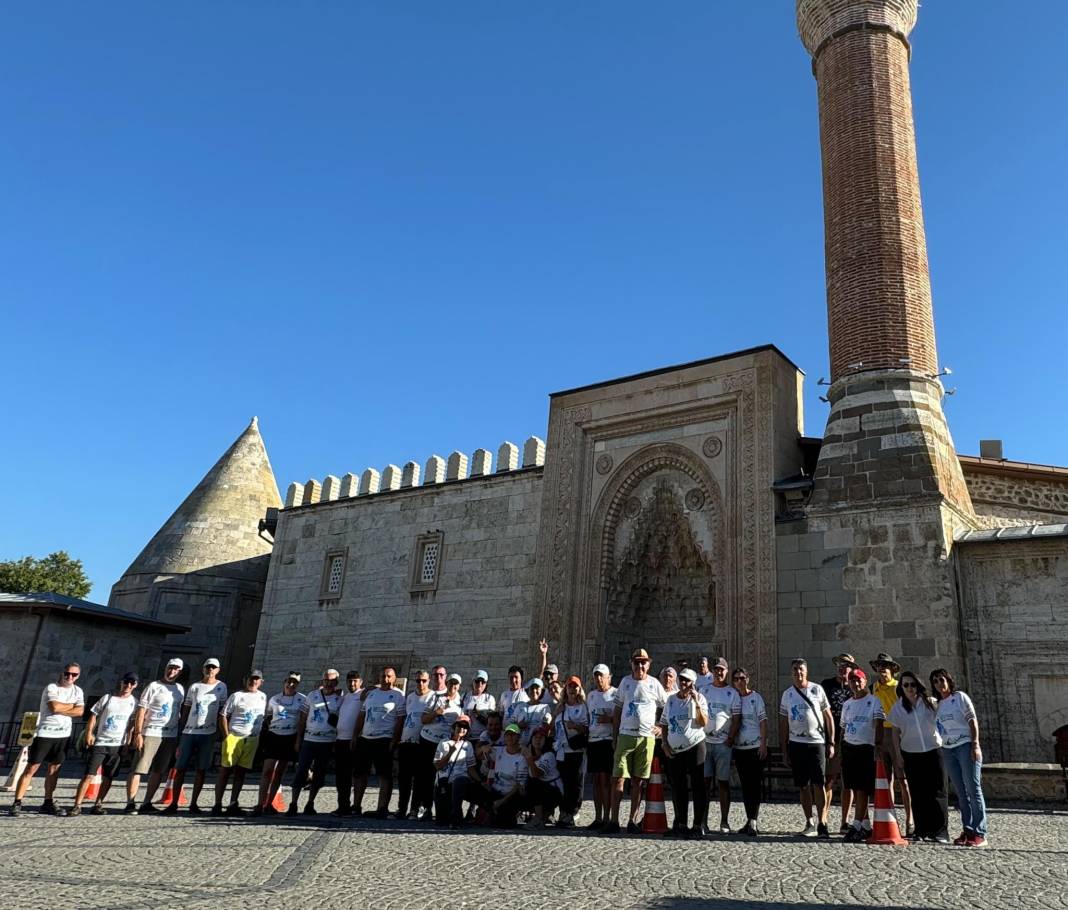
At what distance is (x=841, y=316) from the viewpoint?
469 inches

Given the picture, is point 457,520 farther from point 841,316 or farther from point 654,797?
point 654,797

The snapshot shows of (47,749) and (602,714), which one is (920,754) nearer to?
(602,714)

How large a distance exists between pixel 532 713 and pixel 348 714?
5.96ft

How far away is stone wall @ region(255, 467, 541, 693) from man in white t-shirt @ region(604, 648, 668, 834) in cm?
701

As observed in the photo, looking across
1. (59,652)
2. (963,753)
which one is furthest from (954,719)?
(59,652)

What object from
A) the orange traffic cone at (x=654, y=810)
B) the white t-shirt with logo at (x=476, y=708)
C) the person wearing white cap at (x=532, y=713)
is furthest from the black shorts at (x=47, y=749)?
the orange traffic cone at (x=654, y=810)

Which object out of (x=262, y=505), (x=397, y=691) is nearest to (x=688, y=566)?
(x=397, y=691)

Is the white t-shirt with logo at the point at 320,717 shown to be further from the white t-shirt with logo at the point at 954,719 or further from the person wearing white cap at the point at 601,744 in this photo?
the white t-shirt with logo at the point at 954,719

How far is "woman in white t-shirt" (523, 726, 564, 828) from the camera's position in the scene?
6641 mm

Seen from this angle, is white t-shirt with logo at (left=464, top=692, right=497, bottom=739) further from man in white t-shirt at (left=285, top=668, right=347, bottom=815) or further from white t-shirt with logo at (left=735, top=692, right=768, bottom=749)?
white t-shirt with logo at (left=735, top=692, right=768, bottom=749)

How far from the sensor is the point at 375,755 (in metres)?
7.47

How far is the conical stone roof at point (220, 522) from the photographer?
20.5m

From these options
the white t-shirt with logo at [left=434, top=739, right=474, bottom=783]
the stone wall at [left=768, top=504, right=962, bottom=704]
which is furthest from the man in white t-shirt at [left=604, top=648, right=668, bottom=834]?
the stone wall at [left=768, top=504, right=962, bottom=704]

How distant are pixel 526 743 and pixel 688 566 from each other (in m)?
6.79
